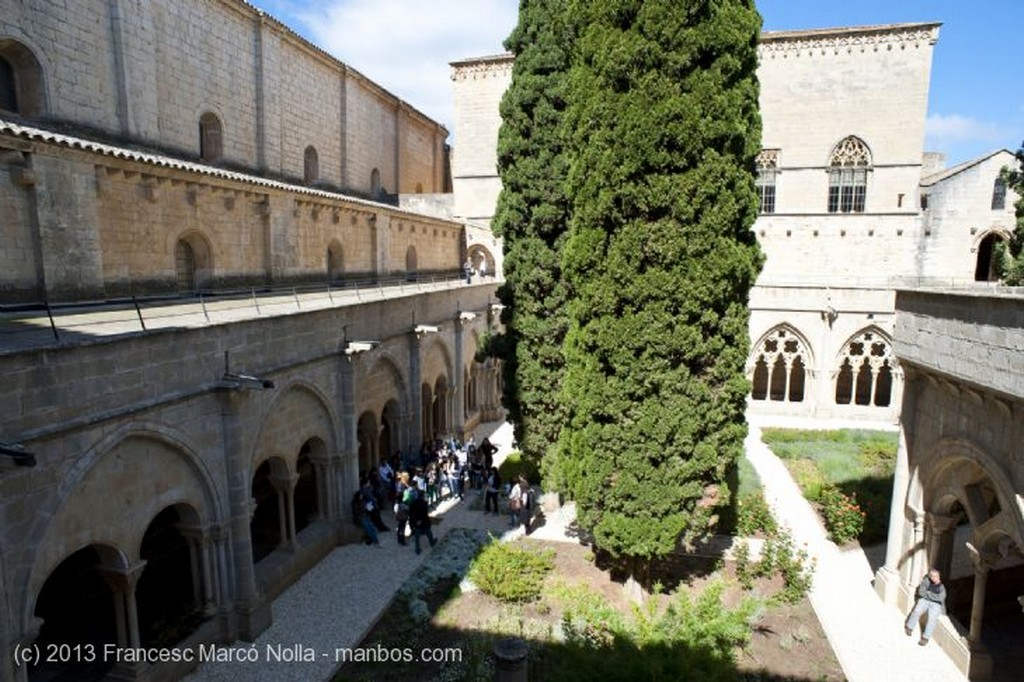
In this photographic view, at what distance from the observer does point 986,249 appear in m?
24.2

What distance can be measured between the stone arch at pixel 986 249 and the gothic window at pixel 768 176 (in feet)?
23.7

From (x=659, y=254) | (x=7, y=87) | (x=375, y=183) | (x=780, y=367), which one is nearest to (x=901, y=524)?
(x=659, y=254)

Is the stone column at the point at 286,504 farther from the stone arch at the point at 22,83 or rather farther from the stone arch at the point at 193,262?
the stone arch at the point at 22,83

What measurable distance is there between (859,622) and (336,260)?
561 inches

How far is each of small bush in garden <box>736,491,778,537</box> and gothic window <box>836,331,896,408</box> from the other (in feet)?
38.0

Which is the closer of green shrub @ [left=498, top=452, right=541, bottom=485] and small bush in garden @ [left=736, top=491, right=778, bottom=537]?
small bush in garden @ [left=736, top=491, right=778, bottom=537]

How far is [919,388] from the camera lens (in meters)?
9.35

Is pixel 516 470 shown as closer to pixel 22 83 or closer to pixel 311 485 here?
pixel 311 485

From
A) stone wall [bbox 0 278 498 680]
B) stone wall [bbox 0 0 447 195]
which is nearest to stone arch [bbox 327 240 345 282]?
stone wall [bbox 0 0 447 195]

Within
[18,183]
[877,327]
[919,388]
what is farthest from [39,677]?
[877,327]

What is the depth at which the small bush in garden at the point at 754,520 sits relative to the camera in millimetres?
12102

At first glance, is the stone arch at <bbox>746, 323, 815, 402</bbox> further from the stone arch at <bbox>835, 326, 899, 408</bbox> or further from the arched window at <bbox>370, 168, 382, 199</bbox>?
the arched window at <bbox>370, 168, 382, 199</bbox>

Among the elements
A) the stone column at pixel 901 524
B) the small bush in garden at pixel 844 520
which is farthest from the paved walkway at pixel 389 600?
the stone column at pixel 901 524

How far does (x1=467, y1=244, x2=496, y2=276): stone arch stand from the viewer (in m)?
27.0
